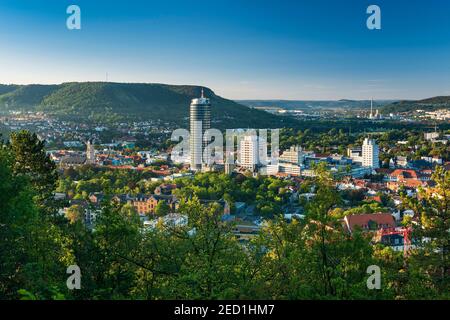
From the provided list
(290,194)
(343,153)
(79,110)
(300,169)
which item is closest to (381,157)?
(343,153)

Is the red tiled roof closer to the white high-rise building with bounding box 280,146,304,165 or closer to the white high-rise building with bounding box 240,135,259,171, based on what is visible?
the white high-rise building with bounding box 240,135,259,171

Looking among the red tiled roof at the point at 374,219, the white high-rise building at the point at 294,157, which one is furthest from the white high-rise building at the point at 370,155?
the red tiled roof at the point at 374,219

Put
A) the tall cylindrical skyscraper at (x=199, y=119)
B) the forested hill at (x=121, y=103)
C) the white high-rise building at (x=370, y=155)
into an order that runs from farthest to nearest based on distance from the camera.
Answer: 1. the forested hill at (x=121, y=103)
2. the tall cylindrical skyscraper at (x=199, y=119)
3. the white high-rise building at (x=370, y=155)

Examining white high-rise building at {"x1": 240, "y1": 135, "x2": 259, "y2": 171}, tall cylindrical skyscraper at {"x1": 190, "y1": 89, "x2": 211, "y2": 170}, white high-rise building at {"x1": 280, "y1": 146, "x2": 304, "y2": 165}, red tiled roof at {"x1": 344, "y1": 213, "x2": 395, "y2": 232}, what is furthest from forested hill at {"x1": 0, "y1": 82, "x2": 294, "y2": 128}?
red tiled roof at {"x1": 344, "y1": 213, "x2": 395, "y2": 232}

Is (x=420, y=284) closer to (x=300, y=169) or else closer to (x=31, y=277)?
(x=31, y=277)

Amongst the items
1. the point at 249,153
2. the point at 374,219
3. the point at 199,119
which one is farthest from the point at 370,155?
the point at 374,219

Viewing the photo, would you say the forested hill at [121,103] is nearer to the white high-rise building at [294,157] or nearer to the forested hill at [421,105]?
the white high-rise building at [294,157]

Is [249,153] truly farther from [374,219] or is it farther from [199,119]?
[374,219]
